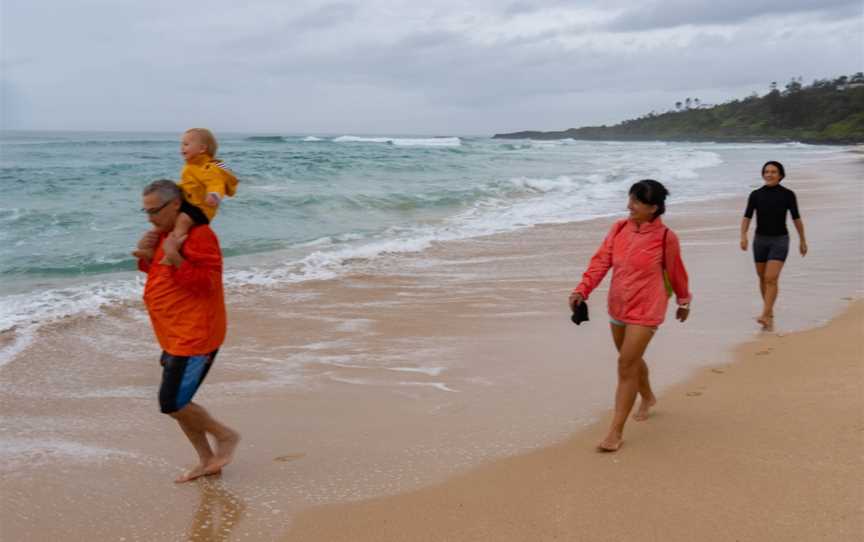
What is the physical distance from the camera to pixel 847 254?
398 inches

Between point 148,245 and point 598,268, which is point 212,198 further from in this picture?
point 598,268

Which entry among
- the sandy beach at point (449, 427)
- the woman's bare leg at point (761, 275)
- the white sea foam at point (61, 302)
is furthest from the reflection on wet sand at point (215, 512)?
the woman's bare leg at point (761, 275)

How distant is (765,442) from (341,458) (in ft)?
7.31

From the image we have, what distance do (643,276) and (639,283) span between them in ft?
0.14

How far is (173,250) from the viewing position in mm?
3311

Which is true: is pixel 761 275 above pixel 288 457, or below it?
above

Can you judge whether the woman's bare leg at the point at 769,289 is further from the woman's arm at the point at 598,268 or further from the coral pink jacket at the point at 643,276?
the woman's arm at the point at 598,268

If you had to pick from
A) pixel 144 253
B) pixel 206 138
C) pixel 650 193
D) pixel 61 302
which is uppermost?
pixel 206 138

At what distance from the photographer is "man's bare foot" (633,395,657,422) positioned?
4402 mm

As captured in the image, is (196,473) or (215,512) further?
(196,473)

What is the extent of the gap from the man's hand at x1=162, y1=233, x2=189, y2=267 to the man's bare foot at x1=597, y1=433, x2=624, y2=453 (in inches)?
90.8

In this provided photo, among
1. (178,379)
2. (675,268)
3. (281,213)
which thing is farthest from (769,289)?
(281,213)

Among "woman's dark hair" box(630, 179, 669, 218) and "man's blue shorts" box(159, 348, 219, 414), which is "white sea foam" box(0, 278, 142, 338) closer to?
"man's blue shorts" box(159, 348, 219, 414)

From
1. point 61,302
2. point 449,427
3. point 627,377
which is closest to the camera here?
point 627,377
